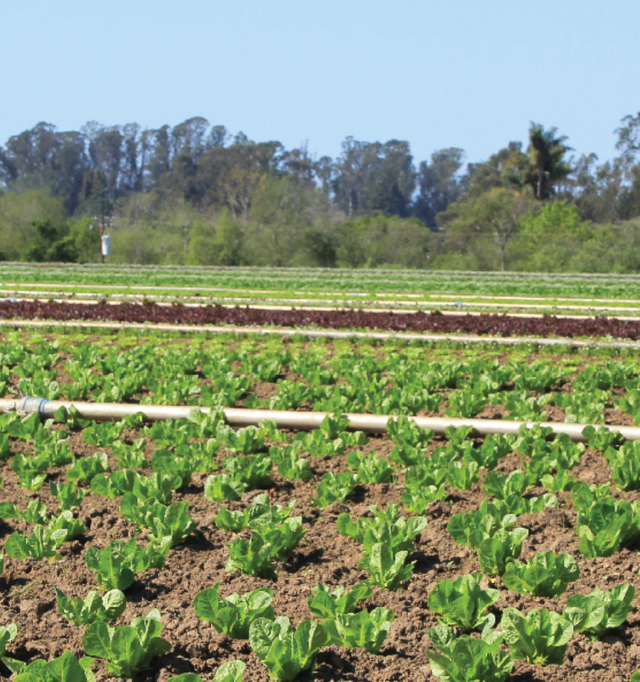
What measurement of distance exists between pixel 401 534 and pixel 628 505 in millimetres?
1324

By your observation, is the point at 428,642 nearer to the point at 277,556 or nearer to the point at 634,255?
the point at 277,556

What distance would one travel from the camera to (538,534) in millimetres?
4562

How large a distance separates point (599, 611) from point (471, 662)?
74cm

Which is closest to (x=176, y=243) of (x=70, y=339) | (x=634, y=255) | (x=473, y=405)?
(x=634, y=255)

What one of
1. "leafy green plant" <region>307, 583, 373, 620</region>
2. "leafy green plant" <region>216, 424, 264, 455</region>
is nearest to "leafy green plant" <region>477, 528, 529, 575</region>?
"leafy green plant" <region>307, 583, 373, 620</region>

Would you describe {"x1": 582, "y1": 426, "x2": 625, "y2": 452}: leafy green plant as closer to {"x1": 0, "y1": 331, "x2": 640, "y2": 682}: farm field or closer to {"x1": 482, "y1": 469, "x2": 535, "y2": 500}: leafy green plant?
{"x1": 0, "y1": 331, "x2": 640, "y2": 682}: farm field

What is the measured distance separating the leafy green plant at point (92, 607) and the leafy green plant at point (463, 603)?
1415 mm

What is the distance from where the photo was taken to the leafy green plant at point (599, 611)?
336cm

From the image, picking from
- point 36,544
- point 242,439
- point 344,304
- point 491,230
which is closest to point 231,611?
point 36,544

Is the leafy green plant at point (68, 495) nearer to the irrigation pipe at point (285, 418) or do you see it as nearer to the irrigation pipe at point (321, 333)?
the irrigation pipe at point (285, 418)

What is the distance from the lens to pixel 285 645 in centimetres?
310

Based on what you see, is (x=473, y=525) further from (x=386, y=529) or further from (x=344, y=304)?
(x=344, y=304)

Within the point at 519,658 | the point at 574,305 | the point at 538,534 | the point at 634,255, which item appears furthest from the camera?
the point at 634,255

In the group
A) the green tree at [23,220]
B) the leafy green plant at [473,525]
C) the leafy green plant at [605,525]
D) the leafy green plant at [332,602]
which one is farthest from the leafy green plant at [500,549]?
the green tree at [23,220]
